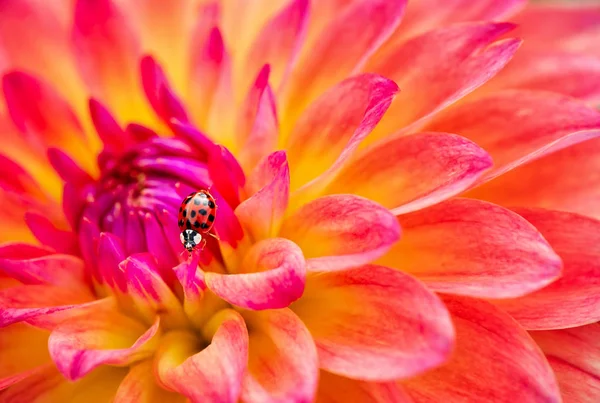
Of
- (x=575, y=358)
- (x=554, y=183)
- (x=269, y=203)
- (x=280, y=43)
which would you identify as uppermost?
(x=280, y=43)

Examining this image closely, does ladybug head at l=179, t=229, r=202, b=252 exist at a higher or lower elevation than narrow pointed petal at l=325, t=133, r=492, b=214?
higher

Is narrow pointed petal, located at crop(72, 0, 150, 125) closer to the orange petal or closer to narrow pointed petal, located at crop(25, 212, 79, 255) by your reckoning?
narrow pointed petal, located at crop(25, 212, 79, 255)

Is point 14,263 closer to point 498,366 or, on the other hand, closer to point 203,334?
point 203,334

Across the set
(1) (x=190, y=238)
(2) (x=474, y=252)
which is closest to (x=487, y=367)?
(2) (x=474, y=252)

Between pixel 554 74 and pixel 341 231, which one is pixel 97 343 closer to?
pixel 341 231

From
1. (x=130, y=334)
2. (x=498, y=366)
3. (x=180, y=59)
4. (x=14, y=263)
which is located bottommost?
(x=498, y=366)

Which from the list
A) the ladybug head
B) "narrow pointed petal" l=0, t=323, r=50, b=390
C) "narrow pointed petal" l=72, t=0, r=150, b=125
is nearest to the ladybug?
the ladybug head

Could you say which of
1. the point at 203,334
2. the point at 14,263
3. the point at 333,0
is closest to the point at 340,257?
the point at 203,334
